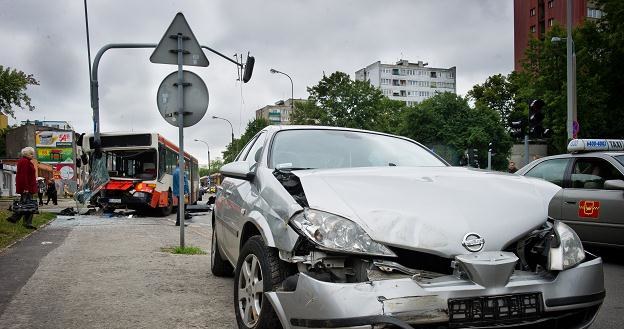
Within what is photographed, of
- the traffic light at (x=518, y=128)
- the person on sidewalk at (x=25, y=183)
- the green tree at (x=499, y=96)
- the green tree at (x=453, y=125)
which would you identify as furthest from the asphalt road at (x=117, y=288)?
the green tree at (x=499, y=96)

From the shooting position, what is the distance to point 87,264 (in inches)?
269

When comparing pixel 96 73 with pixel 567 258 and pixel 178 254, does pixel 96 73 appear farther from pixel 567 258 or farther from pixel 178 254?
pixel 567 258

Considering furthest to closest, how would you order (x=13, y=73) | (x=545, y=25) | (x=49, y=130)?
(x=49, y=130) → (x=545, y=25) → (x=13, y=73)

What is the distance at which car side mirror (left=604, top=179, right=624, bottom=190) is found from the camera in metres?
6.59

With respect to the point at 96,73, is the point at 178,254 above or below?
A: below

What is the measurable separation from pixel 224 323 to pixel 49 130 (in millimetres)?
77204

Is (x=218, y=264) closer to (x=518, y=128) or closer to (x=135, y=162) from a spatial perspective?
(x=135, y=162)

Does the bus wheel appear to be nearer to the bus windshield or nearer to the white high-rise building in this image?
the bus windshield

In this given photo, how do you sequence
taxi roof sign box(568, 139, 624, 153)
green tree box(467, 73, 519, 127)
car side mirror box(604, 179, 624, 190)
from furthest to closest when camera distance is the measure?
1. green tree box(467, 73, 519, 127)
2. taxi roof sign box(568, 139, 624, 153)
3. car side mirror box(604, 179, 624, 190)

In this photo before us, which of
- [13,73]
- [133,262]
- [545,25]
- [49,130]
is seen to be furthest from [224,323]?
[49,130]

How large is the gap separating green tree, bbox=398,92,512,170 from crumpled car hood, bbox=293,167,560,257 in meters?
54.1

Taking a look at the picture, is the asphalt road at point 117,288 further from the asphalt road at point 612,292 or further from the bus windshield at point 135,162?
the bus windshield at point 135,162

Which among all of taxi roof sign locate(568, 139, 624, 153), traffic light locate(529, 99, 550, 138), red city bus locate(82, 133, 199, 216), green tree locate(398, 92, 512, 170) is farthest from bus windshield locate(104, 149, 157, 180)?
green tree locate(398, 92, 512, 170)

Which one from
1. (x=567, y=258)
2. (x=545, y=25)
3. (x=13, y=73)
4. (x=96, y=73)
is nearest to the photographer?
(x=567, y=258)
